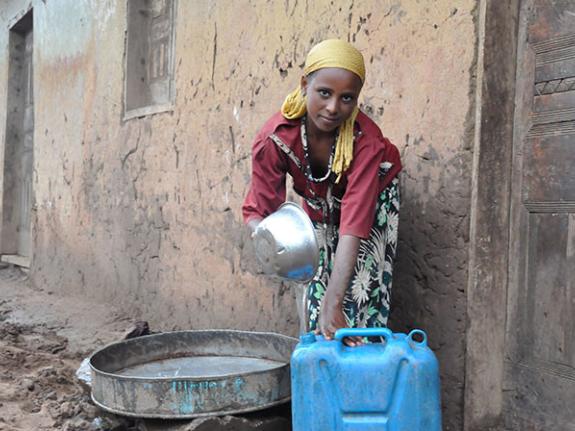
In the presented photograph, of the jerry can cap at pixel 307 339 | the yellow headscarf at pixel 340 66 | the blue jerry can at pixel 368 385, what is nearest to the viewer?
the blue jerry can at pixel 368 385

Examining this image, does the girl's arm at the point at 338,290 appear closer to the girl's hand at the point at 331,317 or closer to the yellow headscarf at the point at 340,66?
the girl's hand at the point at 331,317

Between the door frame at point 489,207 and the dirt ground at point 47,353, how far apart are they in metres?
1.32

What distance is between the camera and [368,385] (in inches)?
72.2

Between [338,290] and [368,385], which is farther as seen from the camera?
[338,290]

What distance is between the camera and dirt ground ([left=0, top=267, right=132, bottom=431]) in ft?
Result: 8.98

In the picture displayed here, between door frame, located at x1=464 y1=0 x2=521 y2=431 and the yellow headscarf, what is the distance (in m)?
0.46

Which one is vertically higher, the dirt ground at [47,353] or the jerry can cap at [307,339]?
the jerry can cap at [307,339]

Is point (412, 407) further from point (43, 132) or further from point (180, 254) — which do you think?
point (43, 132)

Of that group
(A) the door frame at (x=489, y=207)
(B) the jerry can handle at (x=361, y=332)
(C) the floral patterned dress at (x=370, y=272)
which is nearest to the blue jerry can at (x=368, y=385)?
(B) the jerry can handle at (x=361, y=332)

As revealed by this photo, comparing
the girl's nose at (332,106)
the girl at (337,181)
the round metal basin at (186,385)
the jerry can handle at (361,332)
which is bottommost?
the round metal basin at (186,385)

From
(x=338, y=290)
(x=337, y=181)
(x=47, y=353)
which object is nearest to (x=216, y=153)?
(x=47, y=353)

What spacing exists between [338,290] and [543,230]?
0.78 meters

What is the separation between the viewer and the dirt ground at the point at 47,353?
274cm

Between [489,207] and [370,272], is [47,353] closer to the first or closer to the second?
[370,272]
